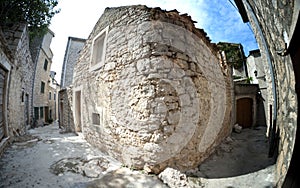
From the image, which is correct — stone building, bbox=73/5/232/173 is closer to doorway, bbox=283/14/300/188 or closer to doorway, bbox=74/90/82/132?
doorway, bbox=283/14/300/188

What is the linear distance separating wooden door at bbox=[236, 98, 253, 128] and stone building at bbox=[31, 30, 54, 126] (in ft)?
45.2

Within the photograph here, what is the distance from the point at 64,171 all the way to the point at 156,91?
2.37 meters

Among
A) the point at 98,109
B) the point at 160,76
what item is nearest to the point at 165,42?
the point at 160,76

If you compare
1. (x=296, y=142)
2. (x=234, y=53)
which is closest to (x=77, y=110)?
(x=296, y=142)

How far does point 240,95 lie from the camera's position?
29.4 feet

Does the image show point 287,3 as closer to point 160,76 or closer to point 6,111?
point 160,76

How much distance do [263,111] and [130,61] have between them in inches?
366

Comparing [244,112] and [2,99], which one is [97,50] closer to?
[2,99]

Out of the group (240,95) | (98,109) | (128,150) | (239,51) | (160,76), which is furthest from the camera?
(239,51)

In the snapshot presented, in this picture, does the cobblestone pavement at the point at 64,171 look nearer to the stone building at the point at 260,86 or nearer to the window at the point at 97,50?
the window at the point at 97,50

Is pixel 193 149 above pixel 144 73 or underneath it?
underneath

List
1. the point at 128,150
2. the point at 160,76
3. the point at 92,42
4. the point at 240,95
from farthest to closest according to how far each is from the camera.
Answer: the point at 240,95 < the point at 92,42 < the point at 128,150 < the point at 160,76

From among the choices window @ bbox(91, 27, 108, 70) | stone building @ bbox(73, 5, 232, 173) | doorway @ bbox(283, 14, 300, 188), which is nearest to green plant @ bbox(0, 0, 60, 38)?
window @ bbox(91, 27, 108, 70)

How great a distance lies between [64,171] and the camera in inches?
118
